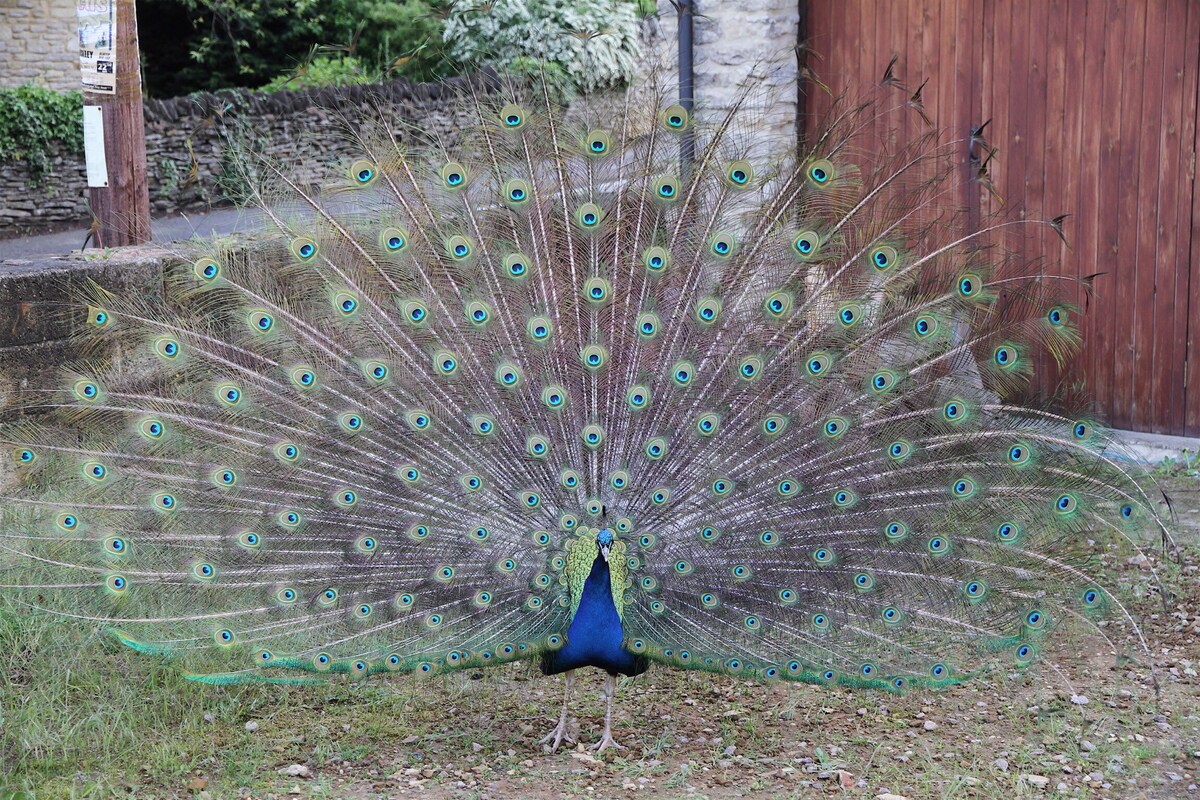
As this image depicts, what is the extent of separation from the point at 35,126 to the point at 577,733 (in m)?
10.9

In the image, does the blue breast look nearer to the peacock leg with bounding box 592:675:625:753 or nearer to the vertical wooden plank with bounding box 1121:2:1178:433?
→ the peacock leg with bounding box 592:675:625:753

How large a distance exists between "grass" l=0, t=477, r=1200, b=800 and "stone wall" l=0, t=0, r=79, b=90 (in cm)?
1351

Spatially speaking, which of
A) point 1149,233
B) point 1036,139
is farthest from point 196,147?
point 1149,233

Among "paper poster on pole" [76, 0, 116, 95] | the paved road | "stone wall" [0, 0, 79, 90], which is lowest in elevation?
the paved road

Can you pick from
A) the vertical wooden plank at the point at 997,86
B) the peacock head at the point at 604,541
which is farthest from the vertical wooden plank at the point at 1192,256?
the peacock head at the point at 604,541

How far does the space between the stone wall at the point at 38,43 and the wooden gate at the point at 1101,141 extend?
12.4 m

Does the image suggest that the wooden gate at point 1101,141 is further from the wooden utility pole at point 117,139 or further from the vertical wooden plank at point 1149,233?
the wooden utility pole at point 117,139

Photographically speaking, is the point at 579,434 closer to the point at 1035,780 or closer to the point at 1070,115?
the point at 1035,780

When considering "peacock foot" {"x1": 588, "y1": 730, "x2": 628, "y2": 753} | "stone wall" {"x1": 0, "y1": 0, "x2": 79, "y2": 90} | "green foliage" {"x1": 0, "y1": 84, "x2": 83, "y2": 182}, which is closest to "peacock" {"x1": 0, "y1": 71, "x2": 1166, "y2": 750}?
"peacock foot" {"x1": 588, "y1": 730, "x2": 628, "y2": 753}

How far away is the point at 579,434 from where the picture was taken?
14.3 ft

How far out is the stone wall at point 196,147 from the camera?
502 inches

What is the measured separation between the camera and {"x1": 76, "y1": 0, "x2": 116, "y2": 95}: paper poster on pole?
19.8 feet

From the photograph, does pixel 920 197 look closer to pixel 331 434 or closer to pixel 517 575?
pixel 517 575

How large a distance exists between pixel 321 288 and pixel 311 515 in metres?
0.80
